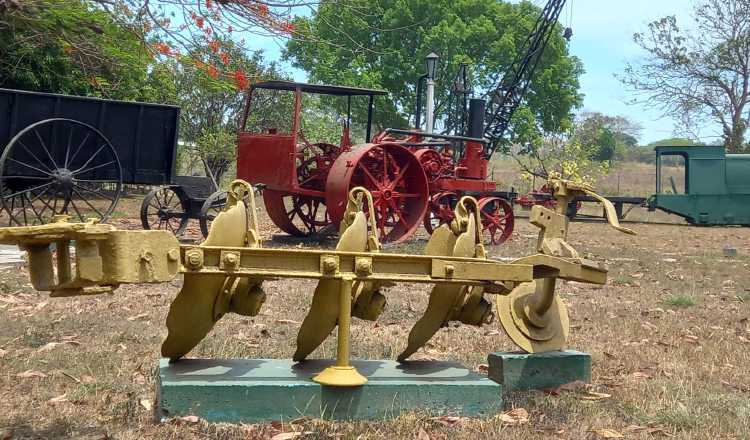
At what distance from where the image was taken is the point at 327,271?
11.0 ft

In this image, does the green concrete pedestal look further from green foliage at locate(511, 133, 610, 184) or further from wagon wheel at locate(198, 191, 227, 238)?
green foliage at locate(511, 133, 610, 184)

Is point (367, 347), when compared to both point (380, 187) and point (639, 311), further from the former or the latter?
point (380, 187)

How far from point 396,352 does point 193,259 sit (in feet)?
6.59

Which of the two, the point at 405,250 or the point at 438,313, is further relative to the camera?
the point at 405,250

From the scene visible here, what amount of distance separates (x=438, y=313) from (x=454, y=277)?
1.46 feet

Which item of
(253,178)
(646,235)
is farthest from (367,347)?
(646,235)

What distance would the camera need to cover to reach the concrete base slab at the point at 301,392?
10.9ft

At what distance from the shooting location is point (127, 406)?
356 cm

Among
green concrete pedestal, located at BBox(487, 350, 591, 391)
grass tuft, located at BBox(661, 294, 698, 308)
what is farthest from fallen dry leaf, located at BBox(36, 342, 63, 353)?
grass tuft, located at BBox(661, 294, 698, 308)

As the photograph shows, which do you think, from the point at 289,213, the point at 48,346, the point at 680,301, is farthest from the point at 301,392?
the point at 289,213

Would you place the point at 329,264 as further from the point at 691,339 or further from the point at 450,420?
the point at 691,339

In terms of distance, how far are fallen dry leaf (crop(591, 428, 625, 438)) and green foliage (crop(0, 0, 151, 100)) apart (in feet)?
18.8

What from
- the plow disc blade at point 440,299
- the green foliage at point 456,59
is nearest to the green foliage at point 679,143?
the green foliage at point 456,59

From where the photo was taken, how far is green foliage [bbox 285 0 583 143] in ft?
118
